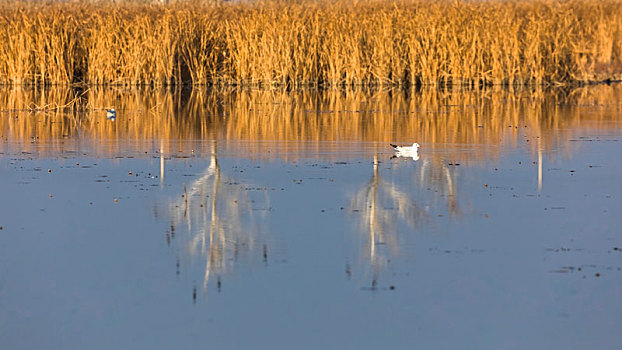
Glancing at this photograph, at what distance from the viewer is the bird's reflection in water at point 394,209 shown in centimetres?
607

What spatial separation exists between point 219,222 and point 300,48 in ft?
50.1

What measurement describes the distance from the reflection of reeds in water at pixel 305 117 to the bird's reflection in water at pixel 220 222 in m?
2.19

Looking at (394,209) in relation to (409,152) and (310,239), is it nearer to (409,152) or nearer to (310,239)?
(310,239)

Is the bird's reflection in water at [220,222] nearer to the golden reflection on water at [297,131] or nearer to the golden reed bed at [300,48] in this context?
the golden reflection on water at [297,131]

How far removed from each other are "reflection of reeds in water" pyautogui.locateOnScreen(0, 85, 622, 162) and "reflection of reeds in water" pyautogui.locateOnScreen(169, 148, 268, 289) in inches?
87.6

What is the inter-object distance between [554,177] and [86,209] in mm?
3779

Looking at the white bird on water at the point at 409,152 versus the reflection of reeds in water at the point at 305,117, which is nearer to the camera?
the white bird on water at the point at 409,152

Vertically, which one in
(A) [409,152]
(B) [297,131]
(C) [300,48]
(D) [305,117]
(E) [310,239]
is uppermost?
(C) [300,48]

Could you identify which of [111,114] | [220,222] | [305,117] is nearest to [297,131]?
[305,117]

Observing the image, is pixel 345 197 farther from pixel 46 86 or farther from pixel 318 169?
pixel 46 86

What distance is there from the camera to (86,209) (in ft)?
25.3

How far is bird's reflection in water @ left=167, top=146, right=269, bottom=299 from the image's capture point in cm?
612

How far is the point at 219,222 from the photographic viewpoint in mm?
7156

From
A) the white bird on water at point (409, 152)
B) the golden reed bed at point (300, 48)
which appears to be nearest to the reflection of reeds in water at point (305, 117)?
the white bird on water at point (409, 152)
